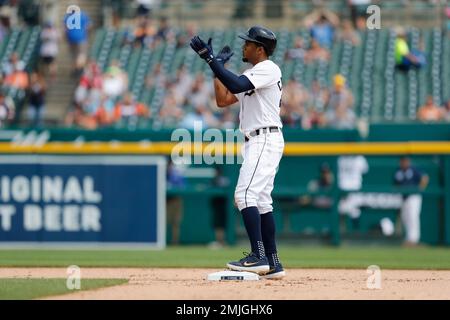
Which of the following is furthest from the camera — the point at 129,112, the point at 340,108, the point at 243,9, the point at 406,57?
the point at 243,9

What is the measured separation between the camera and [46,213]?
16391mm

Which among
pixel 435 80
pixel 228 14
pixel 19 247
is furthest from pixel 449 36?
pixel 19 247

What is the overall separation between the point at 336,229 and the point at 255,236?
26.5 ft

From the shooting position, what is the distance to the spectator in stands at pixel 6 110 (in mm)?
19750

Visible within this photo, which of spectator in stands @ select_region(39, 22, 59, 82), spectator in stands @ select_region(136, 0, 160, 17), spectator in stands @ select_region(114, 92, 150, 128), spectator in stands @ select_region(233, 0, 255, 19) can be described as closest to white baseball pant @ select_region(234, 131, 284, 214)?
spectator in stands @ select_region(114, 92, 150, 128)

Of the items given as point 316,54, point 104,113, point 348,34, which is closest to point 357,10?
point 348,34

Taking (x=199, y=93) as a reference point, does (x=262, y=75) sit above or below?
below

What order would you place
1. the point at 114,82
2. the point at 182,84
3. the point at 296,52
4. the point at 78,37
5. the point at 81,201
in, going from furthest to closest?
1. the point at 78,37
2. the point at 296,52
3. the point at 114,82
4. the point at 182,84
5. the point at 81,201

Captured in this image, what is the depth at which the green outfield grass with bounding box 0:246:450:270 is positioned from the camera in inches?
485

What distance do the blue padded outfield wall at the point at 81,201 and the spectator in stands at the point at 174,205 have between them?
3.57ft

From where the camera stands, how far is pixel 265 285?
29.1 ft

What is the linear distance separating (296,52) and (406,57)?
2.10 m

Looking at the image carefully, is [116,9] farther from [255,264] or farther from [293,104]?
[255,264]
